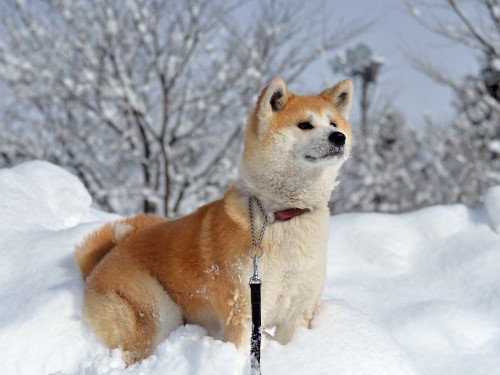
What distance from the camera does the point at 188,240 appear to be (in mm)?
2139

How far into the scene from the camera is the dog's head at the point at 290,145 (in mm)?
1983

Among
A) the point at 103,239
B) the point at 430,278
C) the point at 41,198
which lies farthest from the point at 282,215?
the point at 41,198

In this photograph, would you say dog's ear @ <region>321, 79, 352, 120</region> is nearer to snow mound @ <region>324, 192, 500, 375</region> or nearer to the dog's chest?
the dog's chest

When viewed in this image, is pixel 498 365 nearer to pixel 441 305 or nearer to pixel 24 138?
pixel 441 305

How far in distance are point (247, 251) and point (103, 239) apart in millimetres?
1143

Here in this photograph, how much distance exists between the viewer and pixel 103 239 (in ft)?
9.09

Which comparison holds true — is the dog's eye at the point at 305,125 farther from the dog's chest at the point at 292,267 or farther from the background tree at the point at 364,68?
the background tree at the point at 364,68

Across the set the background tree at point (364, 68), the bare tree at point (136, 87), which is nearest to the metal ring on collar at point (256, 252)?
the bare tree at point (136, 87)

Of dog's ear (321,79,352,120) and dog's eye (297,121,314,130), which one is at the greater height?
dog's ear (321,79,352,120)

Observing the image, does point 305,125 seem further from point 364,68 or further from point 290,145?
point 364,68

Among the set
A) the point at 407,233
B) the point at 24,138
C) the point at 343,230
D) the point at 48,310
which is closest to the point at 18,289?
the point at 48,310

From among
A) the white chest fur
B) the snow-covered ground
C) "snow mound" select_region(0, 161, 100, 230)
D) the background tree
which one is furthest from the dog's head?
the background tree

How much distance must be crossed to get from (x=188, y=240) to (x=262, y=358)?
572 millimetres

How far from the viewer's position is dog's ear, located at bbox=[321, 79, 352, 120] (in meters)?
2.33
